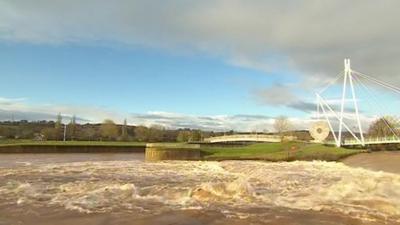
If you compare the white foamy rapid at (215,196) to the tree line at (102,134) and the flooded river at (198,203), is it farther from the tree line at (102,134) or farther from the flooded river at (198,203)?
the tree line at (102,134)

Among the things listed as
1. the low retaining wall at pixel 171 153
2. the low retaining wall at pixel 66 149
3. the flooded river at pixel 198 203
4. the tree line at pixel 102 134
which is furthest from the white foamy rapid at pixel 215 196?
the tree line at pixel 102 134

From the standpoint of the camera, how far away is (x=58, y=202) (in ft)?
58.6

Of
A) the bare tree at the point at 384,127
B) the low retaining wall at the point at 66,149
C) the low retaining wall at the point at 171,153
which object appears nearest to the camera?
the low retaining wall at the point at 171,153

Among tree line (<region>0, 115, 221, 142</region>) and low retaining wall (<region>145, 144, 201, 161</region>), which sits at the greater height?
tree line (<region>0, 115, 221, 142</region>)

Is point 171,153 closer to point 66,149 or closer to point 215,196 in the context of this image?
point 215,196

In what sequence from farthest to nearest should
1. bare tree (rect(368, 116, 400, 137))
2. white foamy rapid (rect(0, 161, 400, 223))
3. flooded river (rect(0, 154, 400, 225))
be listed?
1. bare tree (rect(368, 116, 400, 137))
2. white foamy rapid (rect(0, 161, 400, 223))
3. flooded river (rect(0, 154, 400, 225))

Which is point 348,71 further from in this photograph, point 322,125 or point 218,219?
point 218,219

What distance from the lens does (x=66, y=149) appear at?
283 ft

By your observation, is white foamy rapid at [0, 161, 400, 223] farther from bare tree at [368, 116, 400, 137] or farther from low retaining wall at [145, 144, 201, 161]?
bare tree at [368, 116, 400, 137]

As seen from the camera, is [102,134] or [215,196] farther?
[102,134]

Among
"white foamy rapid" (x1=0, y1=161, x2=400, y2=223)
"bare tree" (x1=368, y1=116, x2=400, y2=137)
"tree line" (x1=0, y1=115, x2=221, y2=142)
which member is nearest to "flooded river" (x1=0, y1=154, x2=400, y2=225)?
"white foamy rapid" (x1=0, y1=161, x2=400, y2=223)

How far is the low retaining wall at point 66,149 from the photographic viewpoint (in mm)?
77469

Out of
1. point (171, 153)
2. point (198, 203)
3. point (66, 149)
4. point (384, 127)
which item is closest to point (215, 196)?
point (198, 203)

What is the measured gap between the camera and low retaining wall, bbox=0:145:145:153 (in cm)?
7747
